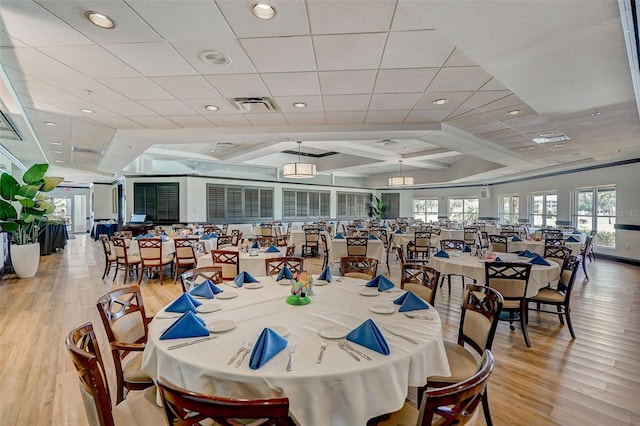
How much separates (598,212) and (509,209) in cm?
442

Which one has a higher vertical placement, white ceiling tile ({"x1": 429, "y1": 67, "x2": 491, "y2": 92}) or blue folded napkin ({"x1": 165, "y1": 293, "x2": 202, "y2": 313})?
white ceiling tile ({"x1": 429, "y1": 67, "x2": 491, "y2": 92})

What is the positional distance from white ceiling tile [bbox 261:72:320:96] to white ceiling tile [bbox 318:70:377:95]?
0.34ft

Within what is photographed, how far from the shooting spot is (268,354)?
1440 mm

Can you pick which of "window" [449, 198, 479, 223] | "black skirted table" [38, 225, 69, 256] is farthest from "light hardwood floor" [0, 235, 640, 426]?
"window" [449, 198, 479, 223]

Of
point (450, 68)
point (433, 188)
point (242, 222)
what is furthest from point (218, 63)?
point (433, 188)

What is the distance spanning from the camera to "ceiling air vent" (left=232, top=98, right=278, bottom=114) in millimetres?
4219

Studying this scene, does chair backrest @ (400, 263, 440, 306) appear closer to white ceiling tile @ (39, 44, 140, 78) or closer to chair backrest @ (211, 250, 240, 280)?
chair backrest @ (211, 250, 240, 280)

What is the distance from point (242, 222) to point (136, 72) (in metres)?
9.23

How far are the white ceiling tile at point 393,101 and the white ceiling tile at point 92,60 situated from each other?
2.90 m

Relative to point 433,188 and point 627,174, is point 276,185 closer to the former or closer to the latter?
point 433,188

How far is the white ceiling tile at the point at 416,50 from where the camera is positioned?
2646 mm

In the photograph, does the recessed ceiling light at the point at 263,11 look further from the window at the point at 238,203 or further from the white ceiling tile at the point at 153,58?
the window at the point at 238,203

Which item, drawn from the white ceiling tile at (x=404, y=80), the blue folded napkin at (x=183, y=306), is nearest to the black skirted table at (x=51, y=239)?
the blue folded napkin at (x=183, y=306)

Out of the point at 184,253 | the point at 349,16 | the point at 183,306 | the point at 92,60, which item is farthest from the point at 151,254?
the point at 349,16
